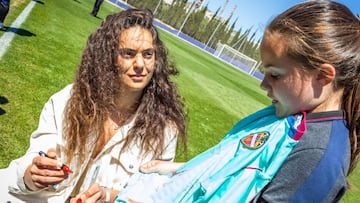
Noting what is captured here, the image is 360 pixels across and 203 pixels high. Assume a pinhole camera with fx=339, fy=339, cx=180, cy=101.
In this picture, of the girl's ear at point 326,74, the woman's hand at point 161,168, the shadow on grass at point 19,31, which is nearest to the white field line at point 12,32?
the shadow on grass at point 19,31

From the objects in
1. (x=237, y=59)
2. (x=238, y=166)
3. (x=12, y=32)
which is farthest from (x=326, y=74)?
(x=237, y=59)

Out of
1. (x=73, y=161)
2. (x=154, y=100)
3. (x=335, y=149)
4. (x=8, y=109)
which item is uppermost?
(x=335, y=149)

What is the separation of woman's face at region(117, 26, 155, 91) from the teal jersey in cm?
89

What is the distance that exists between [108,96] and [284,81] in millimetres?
1368

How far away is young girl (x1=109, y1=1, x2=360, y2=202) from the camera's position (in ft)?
4.07

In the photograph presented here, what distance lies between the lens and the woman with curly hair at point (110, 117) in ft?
7.13

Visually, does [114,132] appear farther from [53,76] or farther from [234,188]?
[53,76]

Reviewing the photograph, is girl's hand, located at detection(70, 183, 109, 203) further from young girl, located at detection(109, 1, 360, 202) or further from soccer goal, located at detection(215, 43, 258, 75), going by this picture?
soccer goal, located at detection(215, 43, 258, 75)

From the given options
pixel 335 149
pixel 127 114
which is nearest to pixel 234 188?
pixel 335 149

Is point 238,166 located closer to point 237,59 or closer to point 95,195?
point 95,195

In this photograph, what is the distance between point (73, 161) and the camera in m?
2.19

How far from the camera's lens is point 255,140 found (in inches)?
56.0

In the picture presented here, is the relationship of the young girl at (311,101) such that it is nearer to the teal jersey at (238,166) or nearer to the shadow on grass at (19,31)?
the teal jersey at (238,166)

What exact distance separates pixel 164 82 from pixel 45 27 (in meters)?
8.67
